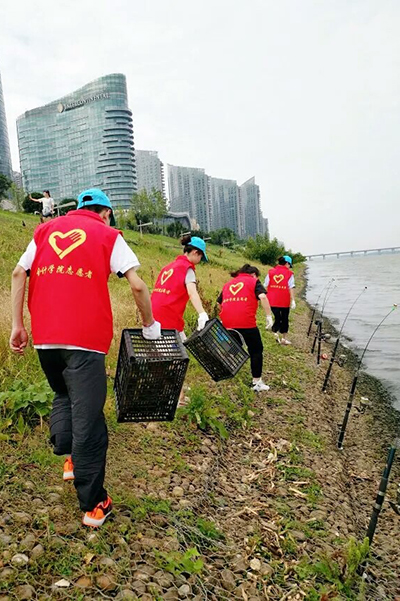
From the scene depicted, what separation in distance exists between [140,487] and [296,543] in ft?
4.25

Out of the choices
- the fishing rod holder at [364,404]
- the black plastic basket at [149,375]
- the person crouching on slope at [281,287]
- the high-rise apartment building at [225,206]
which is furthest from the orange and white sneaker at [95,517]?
the high-rise apartment building at [225,206]

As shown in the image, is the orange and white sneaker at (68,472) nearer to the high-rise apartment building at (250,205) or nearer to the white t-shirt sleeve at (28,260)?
the white t-shirt sleeve at (28,260)

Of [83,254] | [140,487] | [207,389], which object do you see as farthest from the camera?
[207,389]

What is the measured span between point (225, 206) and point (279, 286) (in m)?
141

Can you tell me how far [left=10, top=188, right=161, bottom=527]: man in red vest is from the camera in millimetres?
2545

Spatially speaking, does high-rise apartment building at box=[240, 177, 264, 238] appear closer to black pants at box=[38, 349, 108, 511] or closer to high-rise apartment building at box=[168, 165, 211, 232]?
high-rise apartment building at box=[168, 165, 211, 232]

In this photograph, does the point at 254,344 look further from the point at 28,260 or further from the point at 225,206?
the point at 225,206

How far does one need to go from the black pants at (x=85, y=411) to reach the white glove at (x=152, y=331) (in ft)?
1.39

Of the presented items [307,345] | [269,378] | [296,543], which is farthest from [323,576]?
[307,345]

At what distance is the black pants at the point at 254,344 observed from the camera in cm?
607

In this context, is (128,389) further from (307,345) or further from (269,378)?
(307,345)

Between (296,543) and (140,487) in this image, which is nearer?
(296,543)

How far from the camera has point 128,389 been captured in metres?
3.08

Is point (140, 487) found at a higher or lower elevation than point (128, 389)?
lower
